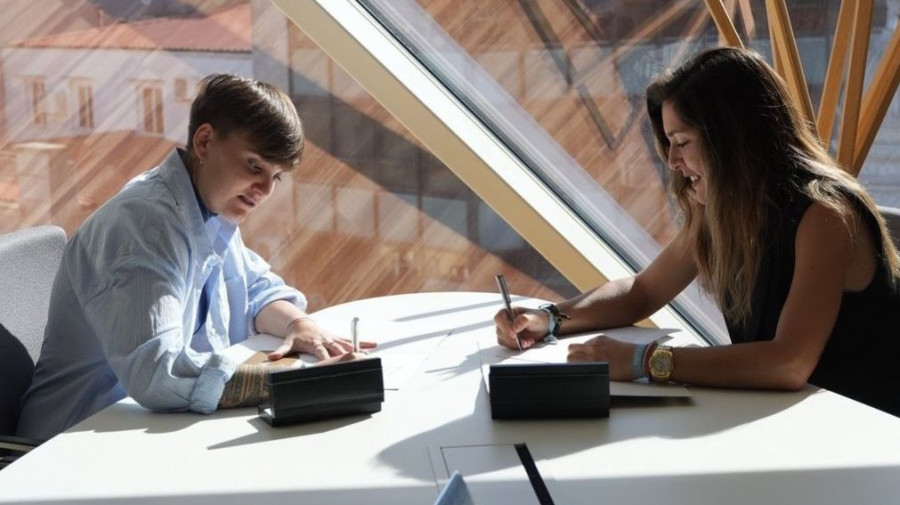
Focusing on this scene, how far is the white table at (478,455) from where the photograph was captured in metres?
1.54

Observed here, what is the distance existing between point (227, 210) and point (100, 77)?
291 centimetres

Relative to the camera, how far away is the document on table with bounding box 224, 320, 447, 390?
220 cm

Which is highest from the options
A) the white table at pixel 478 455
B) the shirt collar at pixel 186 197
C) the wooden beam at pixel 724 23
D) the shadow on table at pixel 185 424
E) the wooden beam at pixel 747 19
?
the wooden beam at pixel 747 19

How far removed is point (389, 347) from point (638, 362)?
2.04 ft

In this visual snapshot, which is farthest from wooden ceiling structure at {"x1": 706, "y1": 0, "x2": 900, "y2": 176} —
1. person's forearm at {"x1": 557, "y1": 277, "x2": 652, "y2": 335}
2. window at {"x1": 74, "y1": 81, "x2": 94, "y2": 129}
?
window at {"x1": 74, "y1": 81, "x2": 94, "y2": 129}

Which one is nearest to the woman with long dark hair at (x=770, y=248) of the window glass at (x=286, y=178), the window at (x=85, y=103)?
the window glass at (x=286, y=178)

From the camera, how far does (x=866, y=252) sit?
2.19 meters

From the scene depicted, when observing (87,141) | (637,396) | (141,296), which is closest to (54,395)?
(141,296)

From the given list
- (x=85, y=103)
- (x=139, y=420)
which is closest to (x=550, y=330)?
(x=139, y=420)

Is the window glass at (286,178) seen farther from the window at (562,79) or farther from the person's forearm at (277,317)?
the person's forearm at (277,317)

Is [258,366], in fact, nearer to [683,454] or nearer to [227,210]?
[227,210]

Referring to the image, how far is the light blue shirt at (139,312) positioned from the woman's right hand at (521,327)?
2.05 ft

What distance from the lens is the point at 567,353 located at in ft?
7.45

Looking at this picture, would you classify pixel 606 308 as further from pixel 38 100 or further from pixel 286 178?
pixel 38 100
